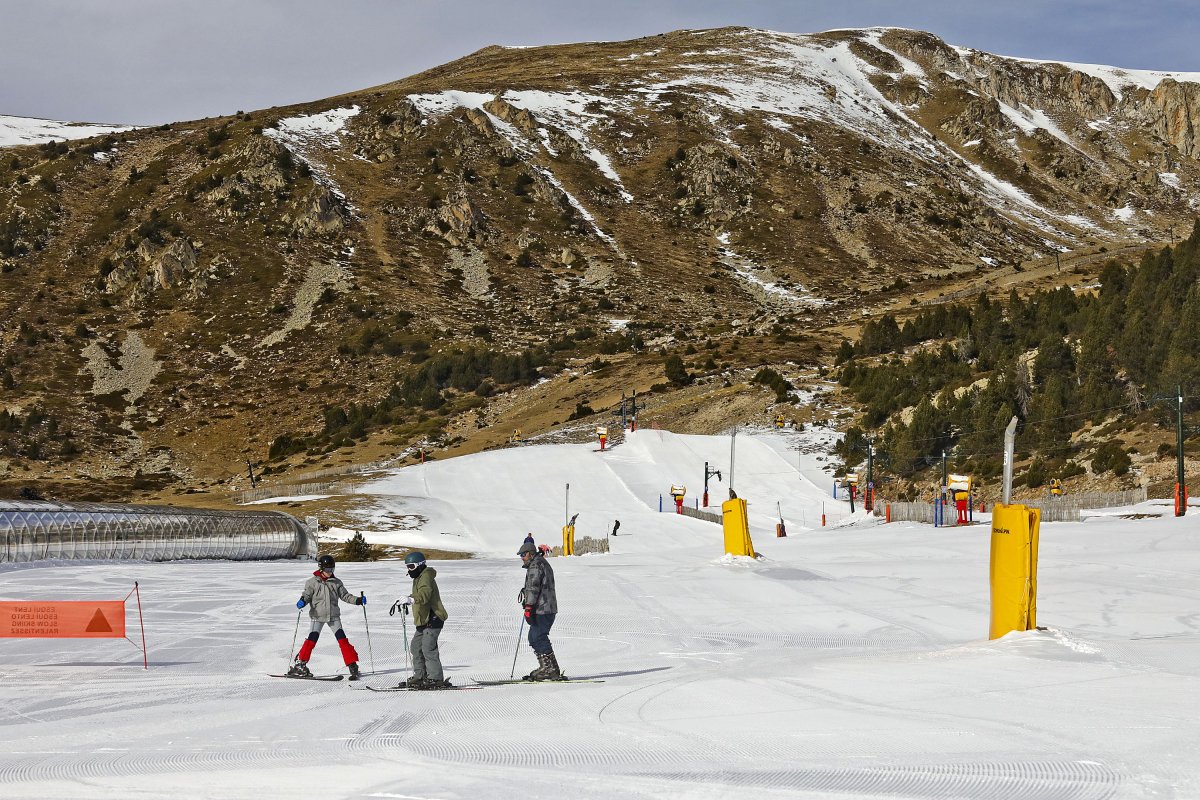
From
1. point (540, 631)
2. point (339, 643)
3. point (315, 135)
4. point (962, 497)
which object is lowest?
point (339, 643)

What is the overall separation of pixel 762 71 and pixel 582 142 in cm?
5003

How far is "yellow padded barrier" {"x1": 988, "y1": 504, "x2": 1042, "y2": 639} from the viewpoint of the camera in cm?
1381

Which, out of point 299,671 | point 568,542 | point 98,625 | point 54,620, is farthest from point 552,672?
point 568,542

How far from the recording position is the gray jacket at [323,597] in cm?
1398

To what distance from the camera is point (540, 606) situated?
12.7 metres

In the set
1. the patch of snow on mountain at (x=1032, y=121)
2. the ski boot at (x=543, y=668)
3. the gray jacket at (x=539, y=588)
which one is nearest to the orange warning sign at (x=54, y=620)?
the ski boot at (x=543, y=668)

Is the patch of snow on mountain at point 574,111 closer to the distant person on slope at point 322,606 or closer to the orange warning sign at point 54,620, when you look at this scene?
the orange warning sign at point 54,620

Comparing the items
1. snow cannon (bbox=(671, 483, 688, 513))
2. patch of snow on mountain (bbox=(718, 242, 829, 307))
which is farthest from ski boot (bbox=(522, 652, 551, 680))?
patch of snow on mountain (bbox=(718, 242, 829, 307))

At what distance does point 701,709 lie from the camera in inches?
426

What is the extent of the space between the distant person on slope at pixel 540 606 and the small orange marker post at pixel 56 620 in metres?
6.10

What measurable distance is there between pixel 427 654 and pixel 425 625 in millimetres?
328

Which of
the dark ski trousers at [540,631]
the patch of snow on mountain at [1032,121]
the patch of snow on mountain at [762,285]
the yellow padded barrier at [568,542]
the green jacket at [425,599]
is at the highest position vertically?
the patch of snow on mountain at [1032,121]

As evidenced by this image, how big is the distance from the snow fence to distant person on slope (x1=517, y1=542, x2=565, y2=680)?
65.7ft

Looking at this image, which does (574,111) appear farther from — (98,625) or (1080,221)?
(98,625)
